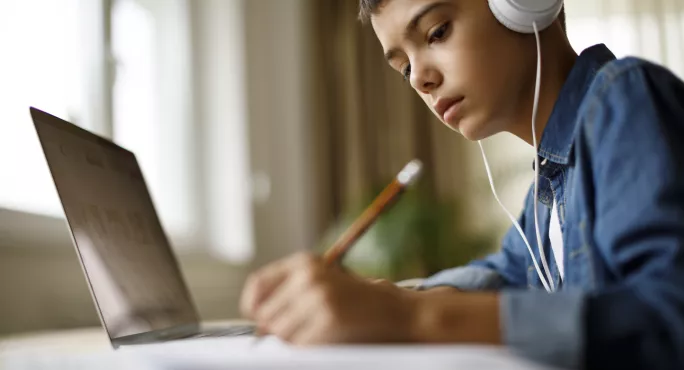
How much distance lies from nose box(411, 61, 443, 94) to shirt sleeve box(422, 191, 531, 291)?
0.25 metres

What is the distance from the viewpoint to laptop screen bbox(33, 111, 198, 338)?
75 centimetres

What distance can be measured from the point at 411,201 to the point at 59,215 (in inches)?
55.5

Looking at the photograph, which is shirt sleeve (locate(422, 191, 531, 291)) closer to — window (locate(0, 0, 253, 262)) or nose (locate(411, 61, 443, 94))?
nose (locate(411, 61, 443, 94))

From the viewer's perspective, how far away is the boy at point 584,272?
0.44m

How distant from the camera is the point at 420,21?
2.52ft

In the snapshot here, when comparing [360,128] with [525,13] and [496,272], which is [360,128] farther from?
[525,13]

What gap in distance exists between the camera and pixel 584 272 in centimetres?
56

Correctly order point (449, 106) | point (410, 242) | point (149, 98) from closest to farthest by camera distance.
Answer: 1. point (449, 106)
2. point (149, 98)
3. point (410, 242)

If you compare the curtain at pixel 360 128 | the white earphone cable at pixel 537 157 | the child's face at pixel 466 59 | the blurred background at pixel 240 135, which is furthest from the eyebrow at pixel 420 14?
the curtain at pixel 360 128

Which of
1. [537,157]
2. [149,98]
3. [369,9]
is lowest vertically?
[537,157]

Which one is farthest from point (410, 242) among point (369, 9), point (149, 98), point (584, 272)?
point (584, 272)

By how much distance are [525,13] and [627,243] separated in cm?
32

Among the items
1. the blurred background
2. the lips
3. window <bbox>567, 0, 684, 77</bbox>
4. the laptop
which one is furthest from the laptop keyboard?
window <bbox>567, 0, 684, 77</bbox>

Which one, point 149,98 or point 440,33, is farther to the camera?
point 149,98
